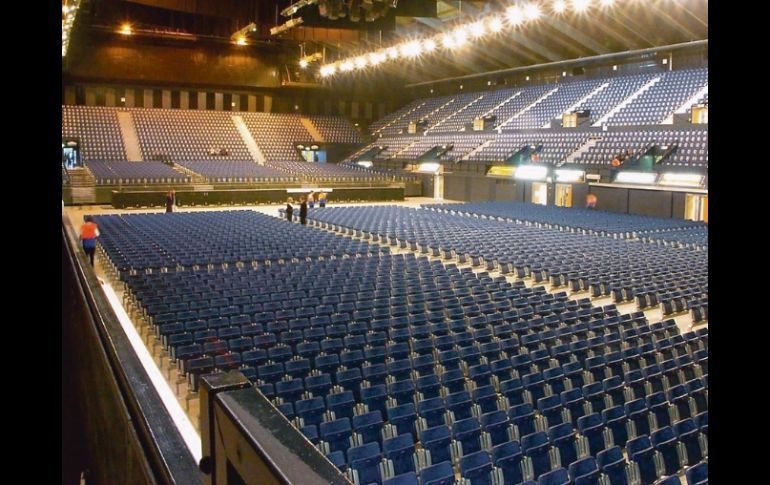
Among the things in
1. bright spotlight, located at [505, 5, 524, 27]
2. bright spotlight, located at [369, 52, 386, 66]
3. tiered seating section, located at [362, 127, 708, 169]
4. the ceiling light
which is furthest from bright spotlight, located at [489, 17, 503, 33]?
bright spotlight, located at [369, 52, 386, 66]

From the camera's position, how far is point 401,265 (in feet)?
56.2

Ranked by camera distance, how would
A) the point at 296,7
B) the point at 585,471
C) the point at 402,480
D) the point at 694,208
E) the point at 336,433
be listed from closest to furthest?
the point at 402,480, the point at 585,471, the point at 336,433, the point at 296,7, the point at 694,208

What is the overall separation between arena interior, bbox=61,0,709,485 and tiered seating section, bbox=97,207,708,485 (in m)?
0.04

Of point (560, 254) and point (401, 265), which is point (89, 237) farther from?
point (560, 254)

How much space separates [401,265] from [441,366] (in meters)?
7.52

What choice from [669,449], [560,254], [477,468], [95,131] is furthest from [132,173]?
[669,449]

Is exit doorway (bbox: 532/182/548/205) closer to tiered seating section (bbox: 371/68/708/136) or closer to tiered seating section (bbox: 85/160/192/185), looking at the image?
tiered seating section (bbox: 371/68/708/136)

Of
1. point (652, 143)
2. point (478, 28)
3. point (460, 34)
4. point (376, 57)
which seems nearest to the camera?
point (478, 28)

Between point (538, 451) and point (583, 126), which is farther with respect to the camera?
point (583, 126)

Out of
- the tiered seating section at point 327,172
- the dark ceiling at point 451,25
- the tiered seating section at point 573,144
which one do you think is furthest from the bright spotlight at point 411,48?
the tiered seating section at point 327,172

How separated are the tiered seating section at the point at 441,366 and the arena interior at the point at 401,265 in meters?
0.04

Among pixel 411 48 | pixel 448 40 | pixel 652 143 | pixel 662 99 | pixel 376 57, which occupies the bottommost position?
pixel 652 143
